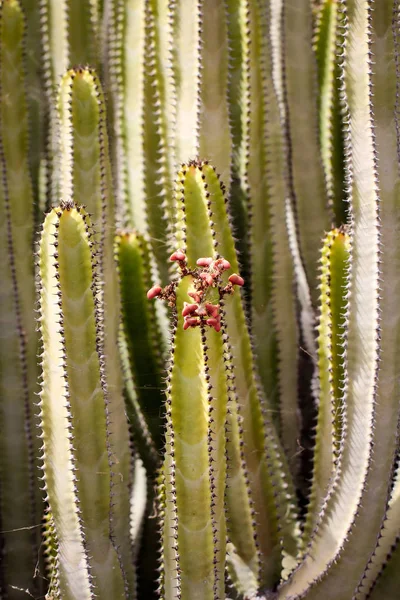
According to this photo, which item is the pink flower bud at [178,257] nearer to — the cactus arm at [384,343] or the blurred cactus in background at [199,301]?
the blurred cactus in background at [199,301]

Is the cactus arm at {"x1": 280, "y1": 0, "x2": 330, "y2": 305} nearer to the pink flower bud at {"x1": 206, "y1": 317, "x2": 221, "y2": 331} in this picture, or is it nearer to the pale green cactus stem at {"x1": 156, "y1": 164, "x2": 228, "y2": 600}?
the pale green cactus stem at {"x1": 156, "y1": 164, "x2": 228, "y2": 600}

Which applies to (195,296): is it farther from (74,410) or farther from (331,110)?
(331,110)

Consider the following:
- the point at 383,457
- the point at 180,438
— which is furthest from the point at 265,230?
the point at 180,438

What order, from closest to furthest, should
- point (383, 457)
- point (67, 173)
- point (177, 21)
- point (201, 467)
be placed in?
1. point (201, 467)
2. point (383, 457)
3. point (67, 173)
4. point (177, 21)

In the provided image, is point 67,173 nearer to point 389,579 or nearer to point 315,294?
point 315,294

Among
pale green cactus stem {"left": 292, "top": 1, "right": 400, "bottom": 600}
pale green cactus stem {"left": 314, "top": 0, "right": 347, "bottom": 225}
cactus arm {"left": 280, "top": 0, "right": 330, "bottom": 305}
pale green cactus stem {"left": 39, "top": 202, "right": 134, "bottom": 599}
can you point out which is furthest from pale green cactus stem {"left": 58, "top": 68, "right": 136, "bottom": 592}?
pale green cactus stem {"left": 314, "top": 0, "right": 347, "bottom": 225}

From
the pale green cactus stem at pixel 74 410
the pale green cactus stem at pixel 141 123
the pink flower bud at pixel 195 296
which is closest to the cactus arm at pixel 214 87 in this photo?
the pale green cactus stem at pixel 141 123
